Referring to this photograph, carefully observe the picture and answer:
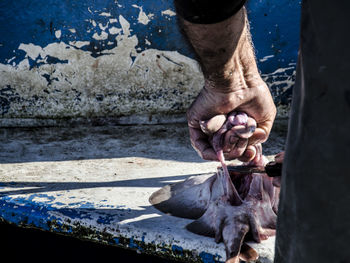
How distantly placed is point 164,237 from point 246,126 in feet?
1.78

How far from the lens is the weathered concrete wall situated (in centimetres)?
316

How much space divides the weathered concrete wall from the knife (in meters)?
1.63

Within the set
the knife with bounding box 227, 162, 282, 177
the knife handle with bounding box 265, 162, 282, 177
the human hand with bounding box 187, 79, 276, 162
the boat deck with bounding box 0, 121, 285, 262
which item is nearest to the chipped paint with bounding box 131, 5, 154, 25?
the boat deck with bounding box 0, 121, 285, 262

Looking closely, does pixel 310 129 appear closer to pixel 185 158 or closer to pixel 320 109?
pixel 320 109

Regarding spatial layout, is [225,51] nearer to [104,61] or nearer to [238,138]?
[238,138]

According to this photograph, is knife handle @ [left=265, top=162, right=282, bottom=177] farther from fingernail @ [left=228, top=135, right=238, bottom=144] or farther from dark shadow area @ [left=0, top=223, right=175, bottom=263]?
dark shadow area @ [left=0, top=223, right=175, bottom=263]

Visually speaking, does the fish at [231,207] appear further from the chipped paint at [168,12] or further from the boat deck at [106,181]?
the chipped paint at [168,12]

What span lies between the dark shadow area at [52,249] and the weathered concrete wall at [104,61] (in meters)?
1.41

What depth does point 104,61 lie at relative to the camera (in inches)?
129

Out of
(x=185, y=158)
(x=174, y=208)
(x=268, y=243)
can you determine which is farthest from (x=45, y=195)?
(x=268, y=243)

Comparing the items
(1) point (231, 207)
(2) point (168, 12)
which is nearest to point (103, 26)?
(2) point (168, 12)

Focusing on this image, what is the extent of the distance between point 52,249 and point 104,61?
181 centimetres

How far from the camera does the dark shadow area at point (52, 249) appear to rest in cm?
172

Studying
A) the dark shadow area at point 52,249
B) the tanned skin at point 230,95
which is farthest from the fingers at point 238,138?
the dark shadow area at point 52,249
